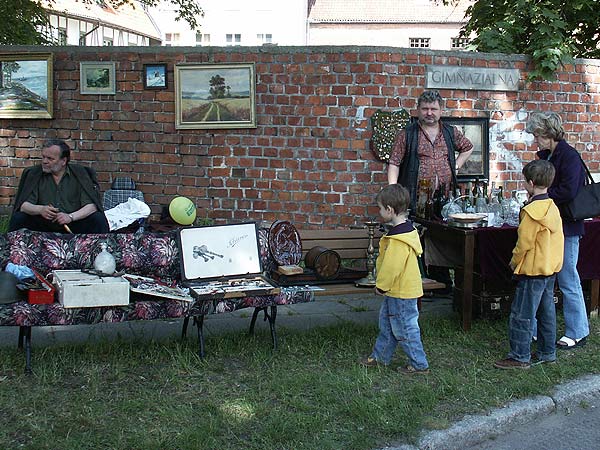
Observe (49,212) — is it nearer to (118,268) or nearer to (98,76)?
(118,268)

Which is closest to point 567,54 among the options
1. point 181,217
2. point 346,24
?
point 181,217

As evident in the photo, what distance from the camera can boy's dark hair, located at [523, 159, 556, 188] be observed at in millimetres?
5465

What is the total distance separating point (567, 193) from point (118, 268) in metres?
3.40

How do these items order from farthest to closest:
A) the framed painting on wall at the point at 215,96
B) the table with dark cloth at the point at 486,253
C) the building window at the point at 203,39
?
the building window at the point at 203,39, the framed painting on wall at the point at 215,96, the table with dark cloth at the point at 486,253

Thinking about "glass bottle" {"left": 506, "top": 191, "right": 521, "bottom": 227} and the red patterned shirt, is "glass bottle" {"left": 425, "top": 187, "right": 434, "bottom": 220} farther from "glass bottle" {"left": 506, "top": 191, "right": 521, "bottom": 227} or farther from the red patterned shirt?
"glass bottle" {"left": 506, "top": 191, "right": 521, "bottom": 227}

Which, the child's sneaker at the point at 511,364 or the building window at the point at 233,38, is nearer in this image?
the child's sneaker at the point at 511,364

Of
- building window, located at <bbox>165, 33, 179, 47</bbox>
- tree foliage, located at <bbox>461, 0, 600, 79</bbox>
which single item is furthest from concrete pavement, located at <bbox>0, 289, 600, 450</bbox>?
Answer: building window, located at <bbox>165, 33, 179, 47</bbox>

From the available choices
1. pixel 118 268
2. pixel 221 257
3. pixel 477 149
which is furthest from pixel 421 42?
pixel 118 268

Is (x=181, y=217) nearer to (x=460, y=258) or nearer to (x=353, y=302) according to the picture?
(x=353, y=302)

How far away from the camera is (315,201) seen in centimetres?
941

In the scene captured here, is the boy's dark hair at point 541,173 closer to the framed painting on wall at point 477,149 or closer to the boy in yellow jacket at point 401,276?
the boy in yellow jacket at point 401,276

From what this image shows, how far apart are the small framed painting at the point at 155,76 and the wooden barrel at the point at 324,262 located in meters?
3.95

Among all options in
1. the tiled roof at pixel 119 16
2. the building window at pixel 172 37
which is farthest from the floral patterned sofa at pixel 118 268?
the building window at pixel 172 37

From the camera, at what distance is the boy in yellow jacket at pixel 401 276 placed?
17.2 feet
